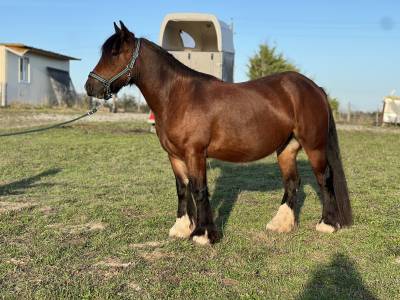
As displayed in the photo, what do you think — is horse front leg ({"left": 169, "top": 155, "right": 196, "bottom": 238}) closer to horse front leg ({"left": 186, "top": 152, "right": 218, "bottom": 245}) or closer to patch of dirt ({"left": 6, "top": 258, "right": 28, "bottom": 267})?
horse front leg ({"left": 186, "top": 152, "right": 218, "bottom": 245})

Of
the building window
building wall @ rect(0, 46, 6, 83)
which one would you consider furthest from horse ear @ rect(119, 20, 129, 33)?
the building window

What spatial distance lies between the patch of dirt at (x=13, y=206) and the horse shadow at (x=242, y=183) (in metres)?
2.46

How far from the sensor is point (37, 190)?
284 inches

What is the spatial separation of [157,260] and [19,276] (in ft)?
3.82

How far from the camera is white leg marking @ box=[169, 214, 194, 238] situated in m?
4.92

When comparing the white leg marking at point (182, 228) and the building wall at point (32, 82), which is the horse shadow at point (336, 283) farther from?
the building wall at point (32, 82)

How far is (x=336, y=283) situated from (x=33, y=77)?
33.3 metres

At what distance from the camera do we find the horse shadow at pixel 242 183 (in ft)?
20.2

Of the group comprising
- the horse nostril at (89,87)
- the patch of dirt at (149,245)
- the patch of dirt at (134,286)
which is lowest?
the patch of dirt at (149,245)

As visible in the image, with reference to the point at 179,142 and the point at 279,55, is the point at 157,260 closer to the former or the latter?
the point at 179,142

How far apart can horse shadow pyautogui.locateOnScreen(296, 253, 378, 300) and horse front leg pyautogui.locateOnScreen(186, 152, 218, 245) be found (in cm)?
116

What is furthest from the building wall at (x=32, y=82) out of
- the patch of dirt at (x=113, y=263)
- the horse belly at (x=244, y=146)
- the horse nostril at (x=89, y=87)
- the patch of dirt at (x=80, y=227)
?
the patch of dirt at (x=113, y=263)

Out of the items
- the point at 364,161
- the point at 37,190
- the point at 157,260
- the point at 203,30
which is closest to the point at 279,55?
the point at 203,30

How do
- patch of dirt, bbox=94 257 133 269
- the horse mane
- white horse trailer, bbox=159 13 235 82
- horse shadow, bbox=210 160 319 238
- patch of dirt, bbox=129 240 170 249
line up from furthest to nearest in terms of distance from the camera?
white horse trailer, bbox=159 13 235 82 → horse shadow, bbox=210 160 319 238 → patch of dirt, bbox=129 240 170 249 → the horse mane → patch of dirt, bbox=94 257 133 269
